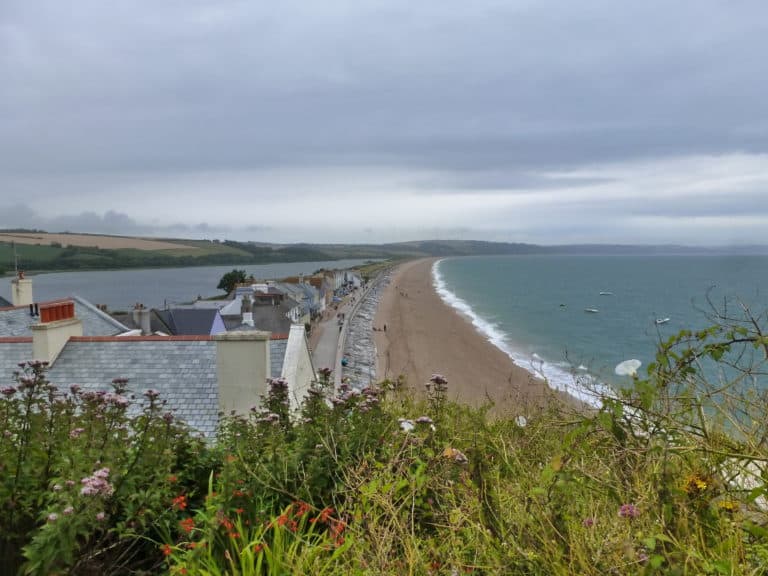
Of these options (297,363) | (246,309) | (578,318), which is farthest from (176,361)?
(578,318)

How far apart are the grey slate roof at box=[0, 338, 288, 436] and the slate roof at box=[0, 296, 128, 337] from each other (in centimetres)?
A: 433

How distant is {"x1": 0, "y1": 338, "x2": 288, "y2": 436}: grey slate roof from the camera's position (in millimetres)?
7492

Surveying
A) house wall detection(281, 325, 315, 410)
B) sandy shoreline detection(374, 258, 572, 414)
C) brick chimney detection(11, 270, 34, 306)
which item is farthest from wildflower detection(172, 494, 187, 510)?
brick chimney detection(11, 270, 34, 306)

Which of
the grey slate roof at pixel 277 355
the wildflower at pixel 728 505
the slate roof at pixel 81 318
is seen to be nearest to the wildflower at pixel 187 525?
the wildflower at pixel 728 505

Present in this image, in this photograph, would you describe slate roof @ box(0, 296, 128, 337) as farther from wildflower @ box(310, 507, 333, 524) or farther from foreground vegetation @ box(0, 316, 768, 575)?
wildflower @ box(310, 507, 333, 524)

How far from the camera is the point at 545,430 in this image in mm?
4500

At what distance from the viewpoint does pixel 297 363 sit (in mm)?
8125

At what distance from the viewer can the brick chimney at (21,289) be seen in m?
16.2

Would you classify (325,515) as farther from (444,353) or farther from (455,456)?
(444,353)

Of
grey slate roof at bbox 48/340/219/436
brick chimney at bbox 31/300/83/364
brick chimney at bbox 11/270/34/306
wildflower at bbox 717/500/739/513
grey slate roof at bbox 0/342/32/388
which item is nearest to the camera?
wildflower at bbox 717/500/739/513

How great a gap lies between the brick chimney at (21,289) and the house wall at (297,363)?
11.8 meters

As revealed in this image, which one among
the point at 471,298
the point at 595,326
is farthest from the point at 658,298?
the point at 595,326

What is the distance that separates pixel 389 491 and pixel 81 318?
41.3ft

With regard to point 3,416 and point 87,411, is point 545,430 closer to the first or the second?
point 87,411
